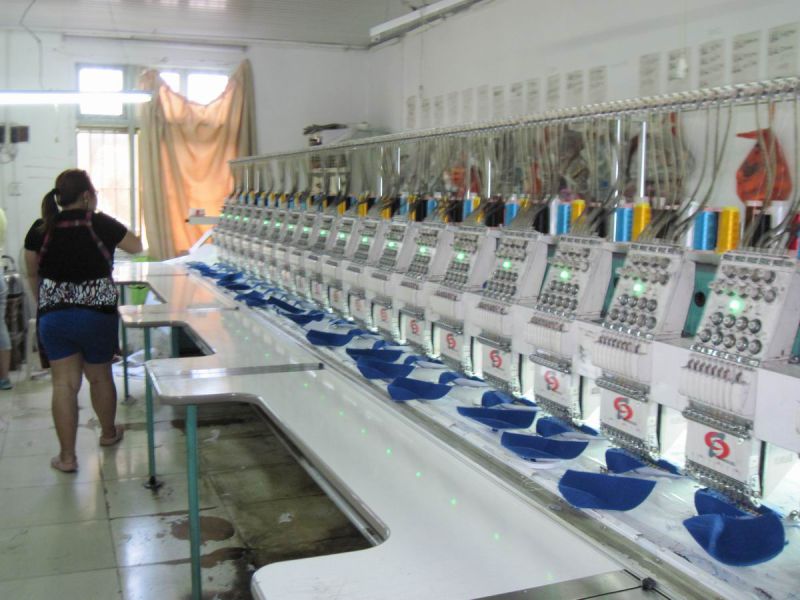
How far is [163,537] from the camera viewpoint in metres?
4.07

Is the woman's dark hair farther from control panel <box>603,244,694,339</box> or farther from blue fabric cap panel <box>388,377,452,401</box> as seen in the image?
control panel <box>603,244,694,339</box>

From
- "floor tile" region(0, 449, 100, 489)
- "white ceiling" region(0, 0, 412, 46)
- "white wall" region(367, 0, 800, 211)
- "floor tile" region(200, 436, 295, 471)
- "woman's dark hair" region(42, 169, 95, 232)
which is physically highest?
"white ceiling" region(0, 0, 412, 46)

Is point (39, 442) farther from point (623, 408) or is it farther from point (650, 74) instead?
point (650, 74)

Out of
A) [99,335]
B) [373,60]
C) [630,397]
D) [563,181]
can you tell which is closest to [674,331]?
[630,397]

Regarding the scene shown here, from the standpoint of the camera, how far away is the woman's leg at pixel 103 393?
485cm

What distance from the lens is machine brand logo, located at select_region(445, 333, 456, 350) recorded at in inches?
133

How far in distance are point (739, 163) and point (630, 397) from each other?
9.74 feet

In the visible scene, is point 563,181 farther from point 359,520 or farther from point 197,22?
point 197,22

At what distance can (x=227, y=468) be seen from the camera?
5.16 m

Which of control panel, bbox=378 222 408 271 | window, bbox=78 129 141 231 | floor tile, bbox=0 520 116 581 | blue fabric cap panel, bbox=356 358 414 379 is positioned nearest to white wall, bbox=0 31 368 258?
window, bbox=78 129 141 231

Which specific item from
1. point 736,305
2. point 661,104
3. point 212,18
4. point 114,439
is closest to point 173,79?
point 212,18

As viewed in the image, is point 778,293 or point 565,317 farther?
point 565,317

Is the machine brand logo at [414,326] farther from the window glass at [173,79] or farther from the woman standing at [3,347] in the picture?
the window glass at [173,79]

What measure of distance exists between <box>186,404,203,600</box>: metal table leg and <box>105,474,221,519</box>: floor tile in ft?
3.63
